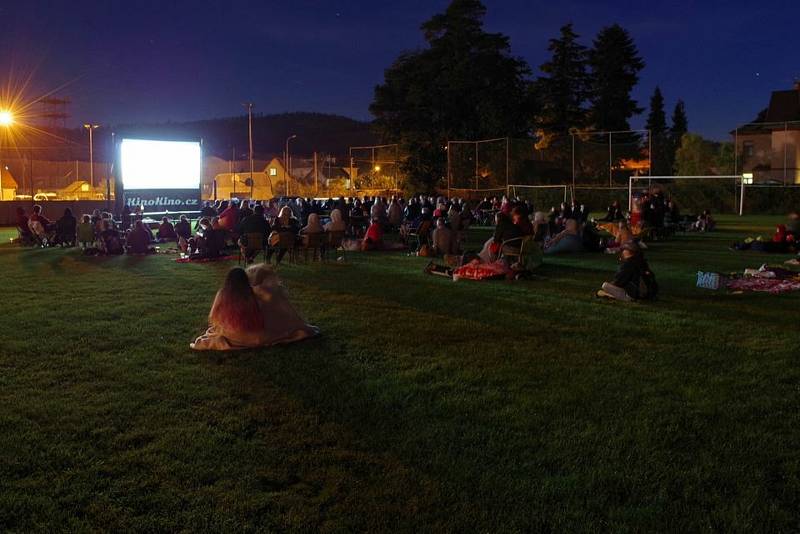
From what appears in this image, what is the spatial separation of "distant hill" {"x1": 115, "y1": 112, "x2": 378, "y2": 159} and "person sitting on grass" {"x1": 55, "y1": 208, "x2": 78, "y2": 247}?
346 feet

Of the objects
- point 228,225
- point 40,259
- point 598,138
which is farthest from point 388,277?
point 598,138

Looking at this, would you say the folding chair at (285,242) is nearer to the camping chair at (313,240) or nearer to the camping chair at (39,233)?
the camping chair at (313,240)

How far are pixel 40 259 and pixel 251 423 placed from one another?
43.5 feet

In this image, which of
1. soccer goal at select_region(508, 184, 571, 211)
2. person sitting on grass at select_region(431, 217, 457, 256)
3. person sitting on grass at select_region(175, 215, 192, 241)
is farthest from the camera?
soccer goal at select_region(508, 184, 571, 211)

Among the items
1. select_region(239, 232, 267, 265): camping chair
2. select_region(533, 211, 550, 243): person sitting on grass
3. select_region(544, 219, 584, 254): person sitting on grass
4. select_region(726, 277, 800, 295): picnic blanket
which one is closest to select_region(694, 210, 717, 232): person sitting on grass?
select_region(544, 219, 584, 254): person sitting on grass

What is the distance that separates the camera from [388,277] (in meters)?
12.6

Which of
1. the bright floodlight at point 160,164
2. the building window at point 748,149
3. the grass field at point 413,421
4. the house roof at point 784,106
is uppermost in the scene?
the house roof at point 784,106

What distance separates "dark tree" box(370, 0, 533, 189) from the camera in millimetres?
42062

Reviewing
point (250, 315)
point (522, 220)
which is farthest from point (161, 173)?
point (250, 315)

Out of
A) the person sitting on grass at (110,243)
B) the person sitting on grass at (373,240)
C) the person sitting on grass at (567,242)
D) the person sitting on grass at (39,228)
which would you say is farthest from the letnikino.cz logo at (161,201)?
the person sitting on grass at (567,242)

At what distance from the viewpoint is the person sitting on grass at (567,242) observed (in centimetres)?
1694

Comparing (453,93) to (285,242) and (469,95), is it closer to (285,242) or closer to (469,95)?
(469,95)

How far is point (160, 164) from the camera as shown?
2506 cm

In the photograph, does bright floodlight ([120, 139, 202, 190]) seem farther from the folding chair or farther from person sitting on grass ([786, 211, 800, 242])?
person sitting on grass ([786, 211, 800, 242])
